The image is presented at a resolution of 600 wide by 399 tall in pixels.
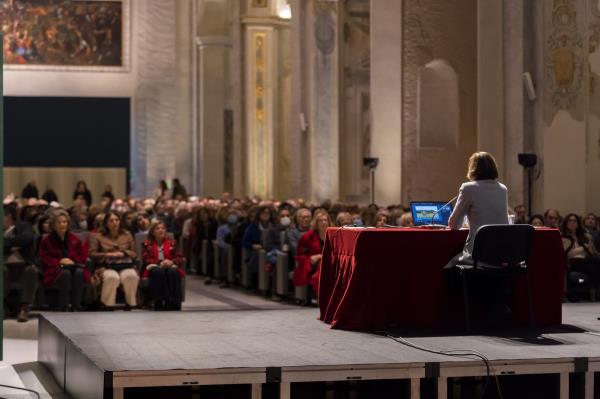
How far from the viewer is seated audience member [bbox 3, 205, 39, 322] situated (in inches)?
570

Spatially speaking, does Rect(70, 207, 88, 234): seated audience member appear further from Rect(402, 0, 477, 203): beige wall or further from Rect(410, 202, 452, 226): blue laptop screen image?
Rect(410, 202, 452, 226): blue laptop screen image

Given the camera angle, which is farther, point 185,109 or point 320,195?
point 185,109

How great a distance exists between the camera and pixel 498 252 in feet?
30.7

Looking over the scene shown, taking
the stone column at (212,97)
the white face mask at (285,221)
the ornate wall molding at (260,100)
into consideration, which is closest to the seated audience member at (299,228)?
the white face mask at (285,221)

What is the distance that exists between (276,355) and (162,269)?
661 centimetres

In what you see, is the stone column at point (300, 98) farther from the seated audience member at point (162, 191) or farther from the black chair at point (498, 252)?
the black chair at point (498, 252)

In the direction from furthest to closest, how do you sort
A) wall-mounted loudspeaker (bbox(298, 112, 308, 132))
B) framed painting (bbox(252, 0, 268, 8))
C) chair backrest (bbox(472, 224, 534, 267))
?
1. framed painting (bbox(252, 0, 268, 8))
2. wall-mounted loudspeaker (bbox(298, 112, 308, 132))
3. chair backrest (bbox(472, 224, 534, 267))

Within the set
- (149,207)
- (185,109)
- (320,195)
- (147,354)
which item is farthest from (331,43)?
(147,354)

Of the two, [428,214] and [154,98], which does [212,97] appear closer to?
[154,98]

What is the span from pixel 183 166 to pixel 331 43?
547 inches

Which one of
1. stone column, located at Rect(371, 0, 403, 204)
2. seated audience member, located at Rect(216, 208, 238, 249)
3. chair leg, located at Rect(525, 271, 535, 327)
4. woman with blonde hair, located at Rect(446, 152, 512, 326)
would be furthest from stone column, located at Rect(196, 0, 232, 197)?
woman with blonde hair, located at Rect(446, 152, 512, 326)

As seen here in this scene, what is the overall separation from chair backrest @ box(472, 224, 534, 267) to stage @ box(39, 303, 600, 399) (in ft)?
1.77

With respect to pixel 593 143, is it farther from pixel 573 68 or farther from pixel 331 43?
pixel 331 43

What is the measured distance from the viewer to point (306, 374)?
7.69 meters
